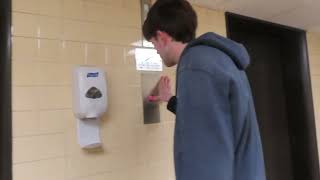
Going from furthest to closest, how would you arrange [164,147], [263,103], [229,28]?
[263,103] → [229,28] → [164,147]

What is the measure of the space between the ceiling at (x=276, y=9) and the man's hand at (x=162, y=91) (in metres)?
0.59

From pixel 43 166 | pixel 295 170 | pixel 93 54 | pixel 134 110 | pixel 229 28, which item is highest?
pixel 229 28

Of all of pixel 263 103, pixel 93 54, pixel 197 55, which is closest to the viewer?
pixel 197 55

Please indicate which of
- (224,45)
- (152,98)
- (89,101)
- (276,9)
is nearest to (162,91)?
(152,98)

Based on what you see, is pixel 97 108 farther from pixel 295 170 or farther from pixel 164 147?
pixel 295 170

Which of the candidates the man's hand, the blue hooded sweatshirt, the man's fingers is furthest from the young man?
the man's fingers

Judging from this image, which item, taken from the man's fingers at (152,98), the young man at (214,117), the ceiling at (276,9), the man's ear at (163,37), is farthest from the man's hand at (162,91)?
the ceiling at (276,9)

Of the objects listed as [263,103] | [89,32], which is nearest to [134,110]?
[89,32]

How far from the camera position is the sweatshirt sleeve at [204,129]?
81 centimetres

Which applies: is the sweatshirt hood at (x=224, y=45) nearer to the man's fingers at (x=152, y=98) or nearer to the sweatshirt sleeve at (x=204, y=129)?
the sweatshirt sleeve at (x=204, y=129)

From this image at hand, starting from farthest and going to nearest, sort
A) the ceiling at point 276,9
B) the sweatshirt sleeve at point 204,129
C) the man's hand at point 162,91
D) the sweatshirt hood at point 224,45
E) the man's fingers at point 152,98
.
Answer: the ceiling at point 276,9
the man's fingers at point 152,98
the man's hand at point 162,91
the sweatshirt hood at point 224,45
the sweatshirt sleeve at point 204,129

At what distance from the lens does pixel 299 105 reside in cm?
248

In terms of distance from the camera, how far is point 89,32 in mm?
1386

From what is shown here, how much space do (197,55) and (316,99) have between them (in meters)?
2.02
